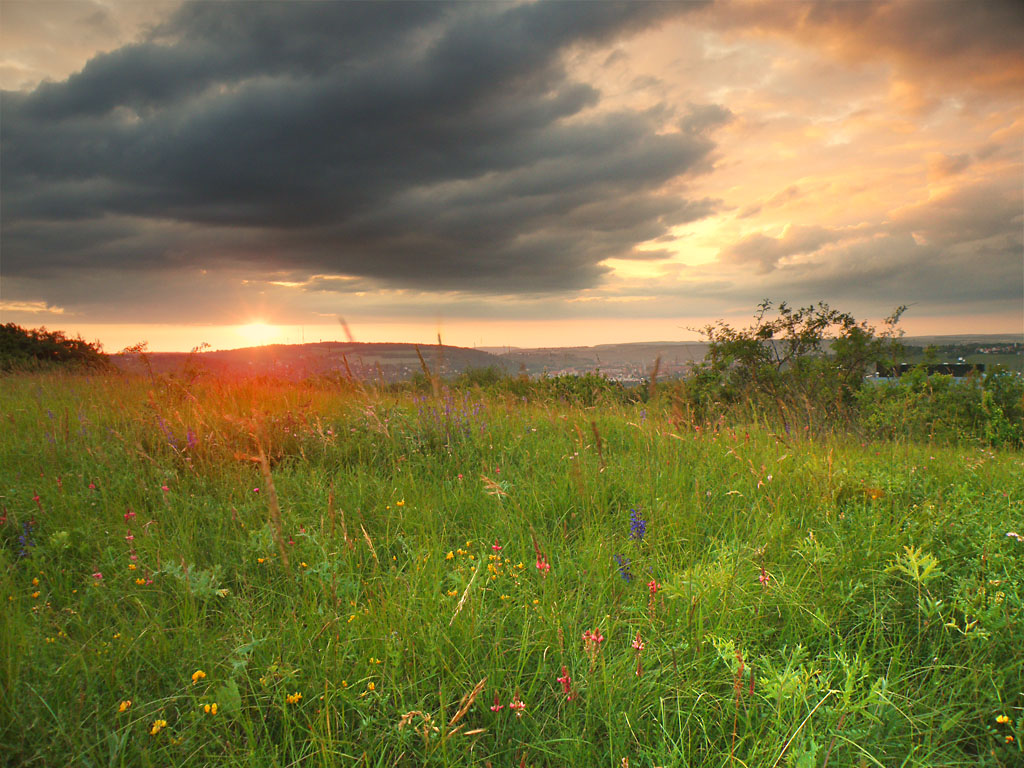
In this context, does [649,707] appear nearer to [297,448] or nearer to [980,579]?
[980,579]

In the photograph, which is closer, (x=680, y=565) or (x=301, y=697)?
(x=301, y=697)

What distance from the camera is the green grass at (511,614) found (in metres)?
1.62

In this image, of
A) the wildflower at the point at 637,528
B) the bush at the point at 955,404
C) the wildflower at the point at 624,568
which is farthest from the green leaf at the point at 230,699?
the bush at the point at 955,404

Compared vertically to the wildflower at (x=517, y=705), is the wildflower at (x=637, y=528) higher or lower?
higher

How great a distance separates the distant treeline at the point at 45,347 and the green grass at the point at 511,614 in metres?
13.9

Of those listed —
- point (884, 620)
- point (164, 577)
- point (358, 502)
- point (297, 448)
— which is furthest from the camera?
point (297, 448)

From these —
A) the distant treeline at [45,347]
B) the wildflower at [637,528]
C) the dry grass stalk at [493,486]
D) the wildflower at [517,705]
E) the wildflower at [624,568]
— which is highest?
the distant treeline at [45,347]

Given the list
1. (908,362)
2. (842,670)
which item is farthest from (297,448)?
(908,362)

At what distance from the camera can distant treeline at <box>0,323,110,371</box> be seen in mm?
14523

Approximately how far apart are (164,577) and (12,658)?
2.29 feet

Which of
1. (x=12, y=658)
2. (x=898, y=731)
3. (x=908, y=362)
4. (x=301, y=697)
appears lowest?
(x=898, y=731)

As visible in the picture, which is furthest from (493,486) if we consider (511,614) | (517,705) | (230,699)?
(230,699)

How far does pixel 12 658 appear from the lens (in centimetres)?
177

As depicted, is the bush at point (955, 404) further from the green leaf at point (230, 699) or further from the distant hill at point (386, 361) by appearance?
the green leaf at point (230, 699)
